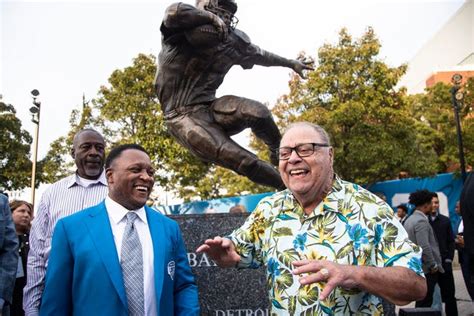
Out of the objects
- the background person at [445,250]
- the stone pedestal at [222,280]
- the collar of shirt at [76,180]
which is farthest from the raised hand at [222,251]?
the background person at [445,250]

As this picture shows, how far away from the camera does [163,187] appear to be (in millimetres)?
25484

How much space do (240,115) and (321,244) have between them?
264cm

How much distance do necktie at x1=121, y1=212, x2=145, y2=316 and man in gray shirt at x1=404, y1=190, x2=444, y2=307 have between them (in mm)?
4749

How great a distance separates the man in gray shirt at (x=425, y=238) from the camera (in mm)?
6191

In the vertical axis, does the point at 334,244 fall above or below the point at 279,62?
below

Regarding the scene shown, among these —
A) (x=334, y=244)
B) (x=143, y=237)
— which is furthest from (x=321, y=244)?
(x=143, y=237)

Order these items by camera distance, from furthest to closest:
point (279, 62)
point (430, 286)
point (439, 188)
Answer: point (439, 188) → point (430, 286) → point (279, 62)

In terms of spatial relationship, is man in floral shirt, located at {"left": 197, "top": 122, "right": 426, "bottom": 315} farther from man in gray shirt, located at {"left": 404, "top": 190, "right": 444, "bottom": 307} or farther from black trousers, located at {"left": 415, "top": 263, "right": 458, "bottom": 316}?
black trousers, located at {"left": 415, "top": 263, "right": 458, "bottom": 316}

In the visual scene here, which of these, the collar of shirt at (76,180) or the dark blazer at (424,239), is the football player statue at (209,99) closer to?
the collar of shirt at (76,180)

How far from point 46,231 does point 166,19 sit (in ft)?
7.23

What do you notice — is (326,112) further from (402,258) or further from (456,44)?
(456,44)

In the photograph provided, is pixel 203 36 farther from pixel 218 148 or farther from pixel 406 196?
pixel 406 196

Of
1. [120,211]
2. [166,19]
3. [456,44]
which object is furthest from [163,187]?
[456,44]

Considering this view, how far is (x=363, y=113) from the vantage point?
24.0 meters
